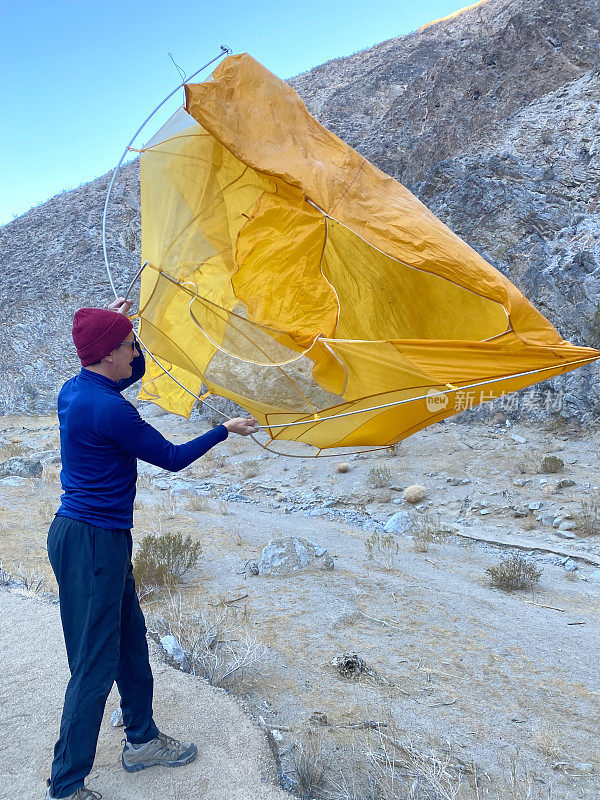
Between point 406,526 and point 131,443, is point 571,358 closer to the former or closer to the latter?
point 131,443

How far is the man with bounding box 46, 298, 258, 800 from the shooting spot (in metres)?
2.22

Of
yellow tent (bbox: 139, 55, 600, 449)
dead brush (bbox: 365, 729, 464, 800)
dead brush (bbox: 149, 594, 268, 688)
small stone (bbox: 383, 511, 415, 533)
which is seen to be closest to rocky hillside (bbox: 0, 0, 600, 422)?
small stone (bbox: 383, 511, 415, 533)

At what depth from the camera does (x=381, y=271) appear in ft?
12.2

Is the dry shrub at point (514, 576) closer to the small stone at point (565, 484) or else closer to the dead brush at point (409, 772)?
the dead brush at point (409, 772)

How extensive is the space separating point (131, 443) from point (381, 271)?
2.16m

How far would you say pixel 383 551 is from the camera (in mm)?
6945

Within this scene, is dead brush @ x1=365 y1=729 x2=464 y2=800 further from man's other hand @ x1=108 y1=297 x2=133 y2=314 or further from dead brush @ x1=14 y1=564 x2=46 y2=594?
dead brush @ x1=14 y1=564 x2=46 y2=594

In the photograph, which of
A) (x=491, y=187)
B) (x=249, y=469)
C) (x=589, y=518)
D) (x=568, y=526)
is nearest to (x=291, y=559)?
(x=568, y=526)

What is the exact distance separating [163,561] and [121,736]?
2.90m

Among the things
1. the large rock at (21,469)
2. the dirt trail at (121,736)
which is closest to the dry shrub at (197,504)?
the large rock at (21,469)

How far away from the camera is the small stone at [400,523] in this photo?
27.5 ft

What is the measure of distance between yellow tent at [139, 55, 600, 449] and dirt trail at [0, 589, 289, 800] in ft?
5.17

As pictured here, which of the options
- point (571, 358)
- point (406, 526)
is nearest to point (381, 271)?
point (571, 358)

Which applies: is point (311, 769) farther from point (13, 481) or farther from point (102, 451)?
point (13, 481)
